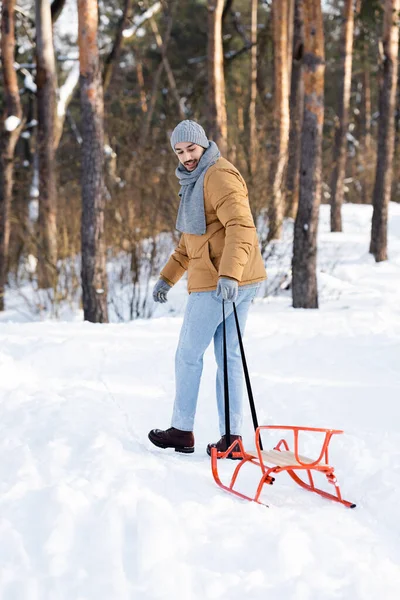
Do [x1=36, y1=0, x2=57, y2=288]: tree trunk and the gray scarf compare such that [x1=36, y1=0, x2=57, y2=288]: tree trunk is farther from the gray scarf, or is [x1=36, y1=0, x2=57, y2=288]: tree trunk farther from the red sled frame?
the red sled frame

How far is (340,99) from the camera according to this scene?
727 inches

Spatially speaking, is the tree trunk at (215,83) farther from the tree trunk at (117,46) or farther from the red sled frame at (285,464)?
the red sled frame at (285,464)

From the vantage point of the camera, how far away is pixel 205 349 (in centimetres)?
429

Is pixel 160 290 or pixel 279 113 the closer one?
pixel 160 290

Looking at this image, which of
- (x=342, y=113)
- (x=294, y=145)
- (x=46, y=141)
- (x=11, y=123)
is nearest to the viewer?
(x=11, y=123)

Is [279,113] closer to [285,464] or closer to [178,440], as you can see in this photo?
[178,440]

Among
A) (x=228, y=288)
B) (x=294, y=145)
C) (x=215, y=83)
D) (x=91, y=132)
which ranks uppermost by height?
(x=215, y=83)

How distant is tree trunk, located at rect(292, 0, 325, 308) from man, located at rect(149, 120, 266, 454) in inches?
232

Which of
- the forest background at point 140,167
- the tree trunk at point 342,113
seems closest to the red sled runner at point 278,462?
the forest background at point 140,167

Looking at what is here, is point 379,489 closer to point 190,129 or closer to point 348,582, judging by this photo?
point 348,582

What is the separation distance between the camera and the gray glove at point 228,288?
3.82 m

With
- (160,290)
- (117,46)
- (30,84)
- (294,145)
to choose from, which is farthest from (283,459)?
(294,145)

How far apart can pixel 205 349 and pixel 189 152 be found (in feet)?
3.68

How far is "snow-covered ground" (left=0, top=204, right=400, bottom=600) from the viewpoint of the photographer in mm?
2797
